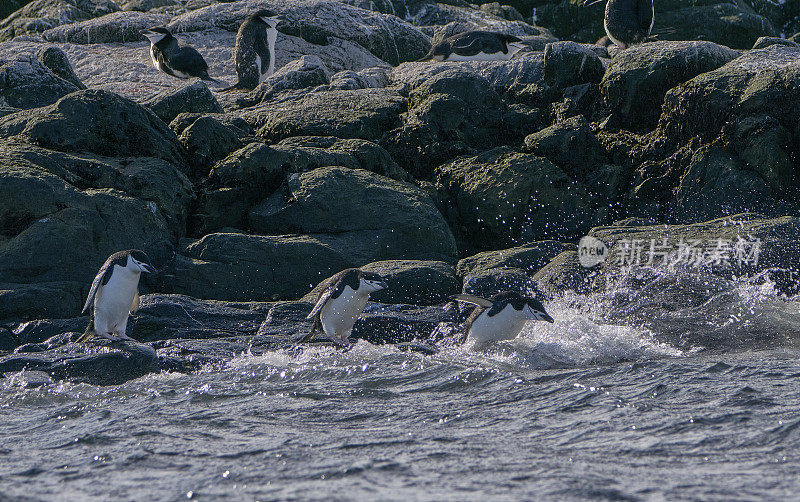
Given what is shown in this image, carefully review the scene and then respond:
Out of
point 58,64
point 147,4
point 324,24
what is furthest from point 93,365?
point 147,4

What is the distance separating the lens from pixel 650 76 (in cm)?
1090

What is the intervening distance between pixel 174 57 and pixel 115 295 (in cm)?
825

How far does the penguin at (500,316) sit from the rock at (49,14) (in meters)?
14.2

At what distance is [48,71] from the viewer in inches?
466

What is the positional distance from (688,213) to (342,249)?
13.1 ft

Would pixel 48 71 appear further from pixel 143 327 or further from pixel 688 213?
pixel 688 213

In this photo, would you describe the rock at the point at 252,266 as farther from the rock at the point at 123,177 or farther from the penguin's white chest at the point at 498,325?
the penguin's white chest at the point at 498,325

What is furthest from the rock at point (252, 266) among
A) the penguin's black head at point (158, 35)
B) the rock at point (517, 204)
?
the penguin's black head at point (158, 35)

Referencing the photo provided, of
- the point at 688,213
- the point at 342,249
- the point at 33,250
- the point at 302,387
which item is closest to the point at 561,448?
the point at 302,387

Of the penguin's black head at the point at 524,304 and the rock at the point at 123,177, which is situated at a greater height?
the rock at the point at 123,177

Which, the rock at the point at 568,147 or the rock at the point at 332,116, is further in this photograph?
the rock at the point at 332,116

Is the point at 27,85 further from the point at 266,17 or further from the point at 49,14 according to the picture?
the point at 49,14

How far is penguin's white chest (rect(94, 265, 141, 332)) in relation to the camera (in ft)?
21.9

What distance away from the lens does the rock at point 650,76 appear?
1088cm
